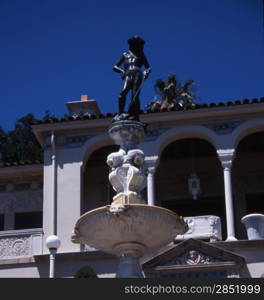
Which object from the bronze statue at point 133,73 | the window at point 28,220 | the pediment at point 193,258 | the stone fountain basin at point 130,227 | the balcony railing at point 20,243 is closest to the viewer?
the stone fountain basin at point 130,227

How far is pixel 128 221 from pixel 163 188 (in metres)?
13.7

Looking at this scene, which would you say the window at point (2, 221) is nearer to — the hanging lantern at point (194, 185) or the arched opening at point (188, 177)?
the arched opening at point (188, 177)

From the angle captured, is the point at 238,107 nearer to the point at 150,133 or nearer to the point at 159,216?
the point at 150,133

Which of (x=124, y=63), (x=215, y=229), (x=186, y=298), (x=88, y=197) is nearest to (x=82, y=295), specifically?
(x=186, y=298)

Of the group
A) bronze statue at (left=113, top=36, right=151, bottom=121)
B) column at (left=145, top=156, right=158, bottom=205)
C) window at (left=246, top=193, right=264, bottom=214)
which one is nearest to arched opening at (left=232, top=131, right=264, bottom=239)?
window at (left=246, top=193, right=264, bottom=214)

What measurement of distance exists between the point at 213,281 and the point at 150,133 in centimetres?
1384

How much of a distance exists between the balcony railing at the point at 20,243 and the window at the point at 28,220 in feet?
11.4

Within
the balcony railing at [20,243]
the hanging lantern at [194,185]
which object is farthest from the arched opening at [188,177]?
the balcony railing at [20,243]

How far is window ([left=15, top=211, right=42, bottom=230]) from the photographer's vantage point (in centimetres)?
2761

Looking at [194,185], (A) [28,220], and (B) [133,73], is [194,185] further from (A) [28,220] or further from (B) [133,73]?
(B) [133,73]

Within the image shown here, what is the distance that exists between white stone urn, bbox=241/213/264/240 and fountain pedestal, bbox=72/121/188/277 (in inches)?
311

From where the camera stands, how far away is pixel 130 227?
13703 millimetres

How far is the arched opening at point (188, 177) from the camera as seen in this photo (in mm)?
26828

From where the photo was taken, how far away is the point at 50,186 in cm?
2464
